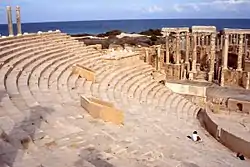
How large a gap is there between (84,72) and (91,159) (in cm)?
913

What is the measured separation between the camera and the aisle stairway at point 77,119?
702 centimetres

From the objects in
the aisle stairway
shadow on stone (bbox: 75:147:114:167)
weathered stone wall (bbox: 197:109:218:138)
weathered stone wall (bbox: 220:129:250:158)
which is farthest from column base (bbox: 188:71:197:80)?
shadow on stone (bbox: 75:147:114:167)

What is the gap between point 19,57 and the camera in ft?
48.3

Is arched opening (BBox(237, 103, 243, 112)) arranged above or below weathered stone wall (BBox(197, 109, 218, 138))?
below

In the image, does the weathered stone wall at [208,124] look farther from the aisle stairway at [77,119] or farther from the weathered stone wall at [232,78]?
the weathered stone wall at [232,78]

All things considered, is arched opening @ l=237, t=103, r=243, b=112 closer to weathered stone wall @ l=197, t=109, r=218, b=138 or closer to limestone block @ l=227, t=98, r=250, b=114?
limestone block @ l=227, t=98, r=250, b=114

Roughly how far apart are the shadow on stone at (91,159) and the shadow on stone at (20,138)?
0.98 metres

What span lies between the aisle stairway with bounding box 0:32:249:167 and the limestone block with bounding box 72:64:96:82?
1.23 feet

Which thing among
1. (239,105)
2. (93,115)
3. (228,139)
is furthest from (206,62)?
(93,115)

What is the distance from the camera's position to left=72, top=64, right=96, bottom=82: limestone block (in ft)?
51.3

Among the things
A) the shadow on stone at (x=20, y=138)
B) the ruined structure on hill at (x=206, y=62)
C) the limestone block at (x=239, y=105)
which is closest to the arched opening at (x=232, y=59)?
the ruined structure on hill at (x=206, y=62)

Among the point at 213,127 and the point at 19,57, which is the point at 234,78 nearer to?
the point at 213,127

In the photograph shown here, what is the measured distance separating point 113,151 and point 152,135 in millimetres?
2558

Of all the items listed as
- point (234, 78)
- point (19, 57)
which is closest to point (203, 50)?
point (234, 78)
